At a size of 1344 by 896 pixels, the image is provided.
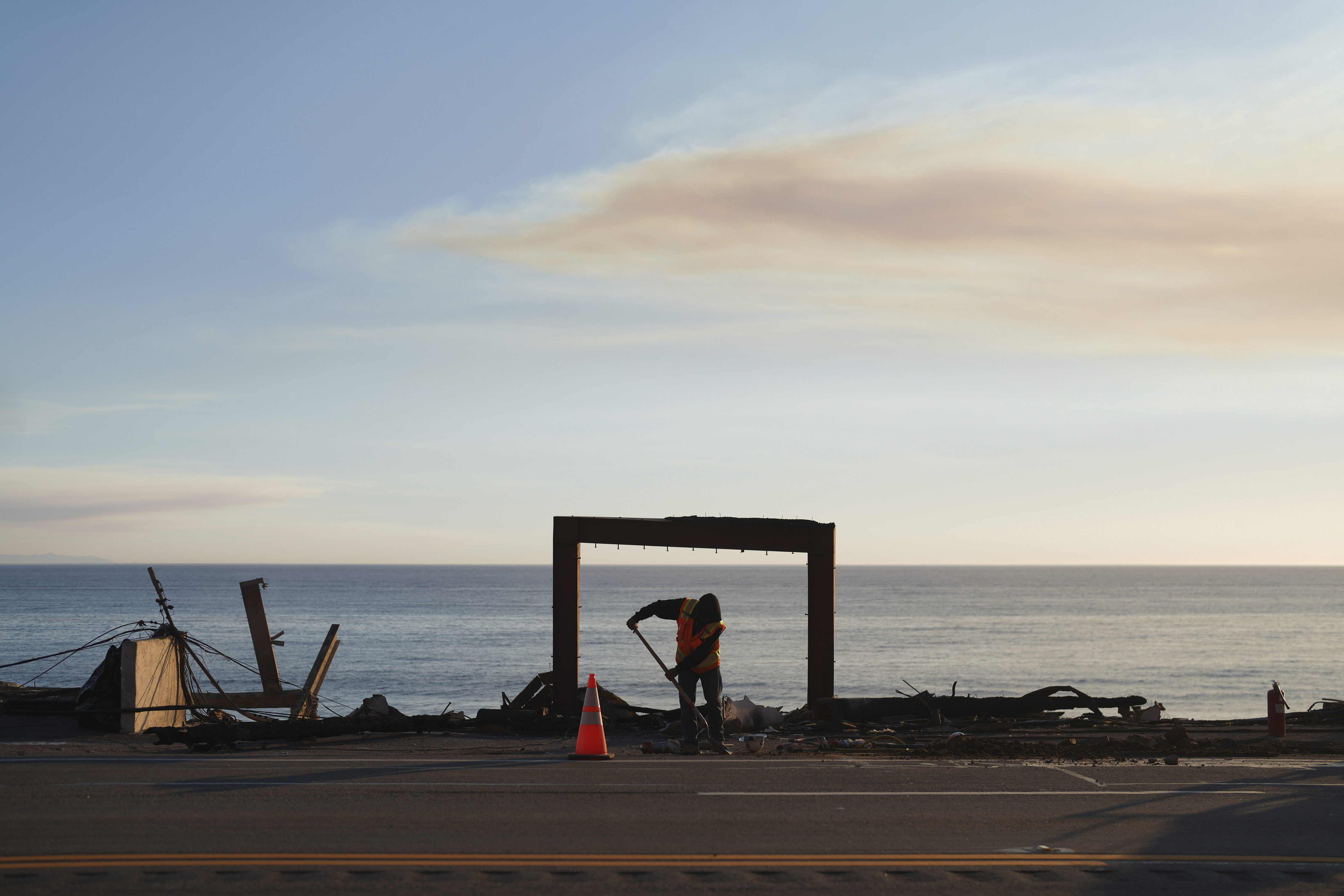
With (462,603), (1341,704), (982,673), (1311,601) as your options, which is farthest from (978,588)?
(1341,704)

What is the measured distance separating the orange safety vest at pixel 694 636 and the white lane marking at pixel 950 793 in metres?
3.15

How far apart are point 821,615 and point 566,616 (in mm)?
3875

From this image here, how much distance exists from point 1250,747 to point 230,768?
37.8 ft

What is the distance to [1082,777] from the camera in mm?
10328

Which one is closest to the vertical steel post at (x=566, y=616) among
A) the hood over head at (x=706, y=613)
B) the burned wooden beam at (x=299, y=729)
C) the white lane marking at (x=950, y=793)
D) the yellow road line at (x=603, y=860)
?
the burned wooden beam at (x=299, y=729)

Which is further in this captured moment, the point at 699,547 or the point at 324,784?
the point at 699,547

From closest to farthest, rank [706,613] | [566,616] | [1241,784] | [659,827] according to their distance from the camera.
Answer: [659,827], [1241,784], [706,613], [566,616]

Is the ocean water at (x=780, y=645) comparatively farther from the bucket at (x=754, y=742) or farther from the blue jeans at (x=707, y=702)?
the blue jeans at (x=707, y=702)

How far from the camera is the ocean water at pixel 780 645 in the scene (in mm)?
49531

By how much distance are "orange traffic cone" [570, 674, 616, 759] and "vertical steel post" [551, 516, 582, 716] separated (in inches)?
149

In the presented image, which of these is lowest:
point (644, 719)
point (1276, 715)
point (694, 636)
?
point (644, 719)

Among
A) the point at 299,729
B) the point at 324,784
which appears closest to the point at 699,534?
the point at 299,729

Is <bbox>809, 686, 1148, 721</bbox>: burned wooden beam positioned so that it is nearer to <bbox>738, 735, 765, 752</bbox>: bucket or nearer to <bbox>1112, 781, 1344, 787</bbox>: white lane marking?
<bbox>738, 735, 765, 752</bbox>: bucket

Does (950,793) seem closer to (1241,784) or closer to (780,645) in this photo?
(1241,784)
